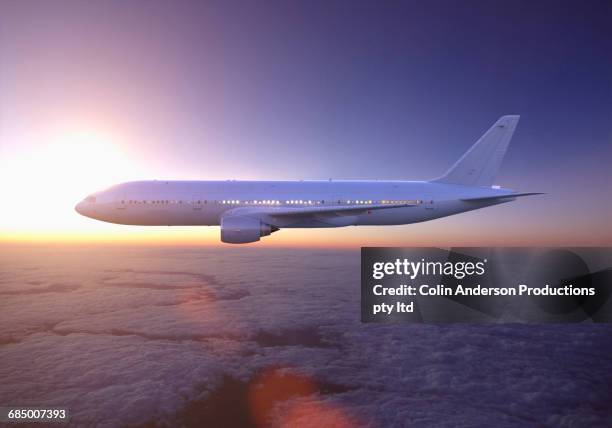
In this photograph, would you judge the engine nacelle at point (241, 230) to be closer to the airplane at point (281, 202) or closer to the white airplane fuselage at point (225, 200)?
the airplane at point (281, 202)

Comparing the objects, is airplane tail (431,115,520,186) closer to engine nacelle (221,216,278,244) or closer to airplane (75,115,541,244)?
airplane (75,115,541,244)

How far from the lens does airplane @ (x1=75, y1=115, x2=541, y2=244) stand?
79.3ft

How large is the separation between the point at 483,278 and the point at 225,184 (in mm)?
18590

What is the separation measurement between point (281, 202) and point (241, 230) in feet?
13.7

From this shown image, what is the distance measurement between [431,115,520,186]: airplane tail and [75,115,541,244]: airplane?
1.67m

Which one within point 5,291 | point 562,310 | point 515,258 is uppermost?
point 515,258

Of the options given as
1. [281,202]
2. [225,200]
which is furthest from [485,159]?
[225,200]

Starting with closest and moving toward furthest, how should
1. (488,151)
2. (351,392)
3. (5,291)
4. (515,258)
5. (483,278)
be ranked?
(515,258) < (483,278) < (351,392) < (488,151) < (5,291)

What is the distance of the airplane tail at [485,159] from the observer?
28.8 metres

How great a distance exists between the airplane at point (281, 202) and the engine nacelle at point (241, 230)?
20 cm

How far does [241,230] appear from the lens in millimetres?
21859

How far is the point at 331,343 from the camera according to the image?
1994cm

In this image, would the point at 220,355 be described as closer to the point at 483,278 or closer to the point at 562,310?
the point at 483,278

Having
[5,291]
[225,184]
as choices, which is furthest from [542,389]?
[5,291]
